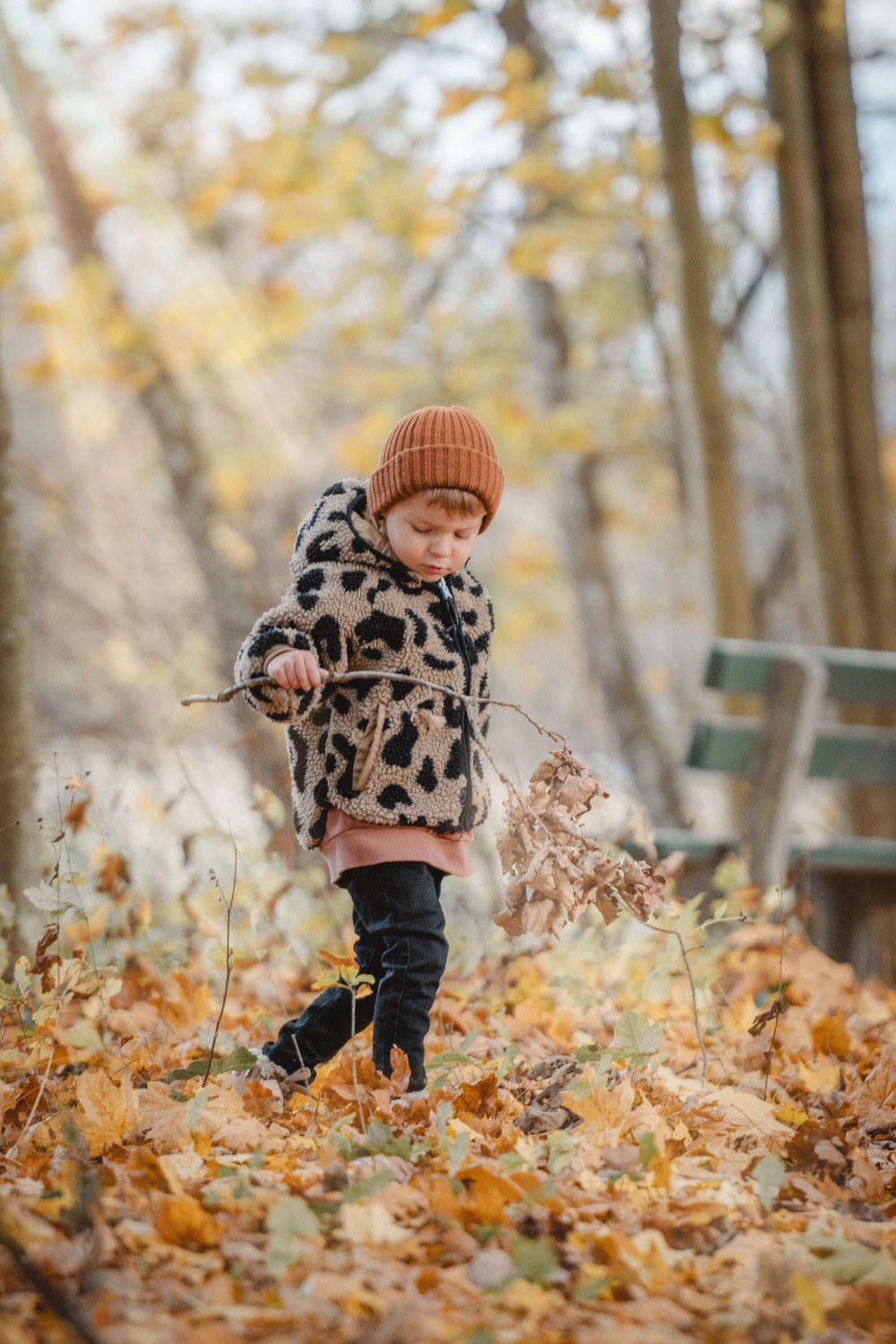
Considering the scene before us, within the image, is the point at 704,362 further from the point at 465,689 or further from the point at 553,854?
the point at 553,854

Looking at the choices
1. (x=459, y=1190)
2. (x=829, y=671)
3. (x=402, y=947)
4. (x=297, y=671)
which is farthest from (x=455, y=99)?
(x=459, y=1190)

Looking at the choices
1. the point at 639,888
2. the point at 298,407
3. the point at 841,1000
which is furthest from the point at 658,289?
the point at 639,888

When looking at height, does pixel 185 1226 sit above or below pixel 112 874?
below

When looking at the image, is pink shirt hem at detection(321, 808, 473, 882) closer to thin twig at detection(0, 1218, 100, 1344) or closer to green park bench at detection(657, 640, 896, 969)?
thin twig at detection(0, 1218, 100, 1344)

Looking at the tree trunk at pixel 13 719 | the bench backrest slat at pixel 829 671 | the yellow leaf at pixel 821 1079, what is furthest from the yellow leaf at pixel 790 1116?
the bench backrest slat at pixel 829 671

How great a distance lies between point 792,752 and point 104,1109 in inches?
114

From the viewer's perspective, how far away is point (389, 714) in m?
2.38

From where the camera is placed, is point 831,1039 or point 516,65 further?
point 516,65

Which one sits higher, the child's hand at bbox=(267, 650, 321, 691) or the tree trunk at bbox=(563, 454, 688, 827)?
the tree trunk at bbox=(563, 454, 688, 827)

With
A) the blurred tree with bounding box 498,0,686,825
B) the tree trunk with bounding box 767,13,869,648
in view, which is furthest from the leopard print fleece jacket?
the blurred tree with bounding box 498,0,686,825

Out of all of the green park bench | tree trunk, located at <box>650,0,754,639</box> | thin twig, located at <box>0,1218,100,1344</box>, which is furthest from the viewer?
tree trunk, located at <box>650,0,754,639</box>

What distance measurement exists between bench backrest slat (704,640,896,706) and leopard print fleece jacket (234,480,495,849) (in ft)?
6.62

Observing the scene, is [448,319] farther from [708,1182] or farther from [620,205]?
[708,1182]

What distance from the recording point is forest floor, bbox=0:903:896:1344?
5.10 ft
